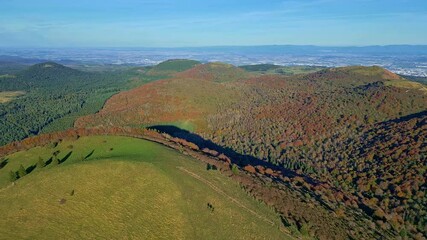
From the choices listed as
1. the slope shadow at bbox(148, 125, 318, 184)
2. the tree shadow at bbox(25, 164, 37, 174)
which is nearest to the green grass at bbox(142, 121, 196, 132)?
the slope shadow at bbox(148, 125, 318, 184)

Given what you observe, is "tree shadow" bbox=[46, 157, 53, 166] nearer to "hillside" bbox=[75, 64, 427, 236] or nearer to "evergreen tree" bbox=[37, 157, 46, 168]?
"evergreen tree" bbox=[37, 157, 46, 168]

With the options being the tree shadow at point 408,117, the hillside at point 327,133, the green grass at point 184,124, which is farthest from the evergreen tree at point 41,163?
the tree shadow at point 408,117

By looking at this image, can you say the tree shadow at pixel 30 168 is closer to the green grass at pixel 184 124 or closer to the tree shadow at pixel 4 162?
the tree shadow at pixel 4 162

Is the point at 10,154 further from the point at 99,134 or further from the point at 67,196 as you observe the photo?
the point at 67,196

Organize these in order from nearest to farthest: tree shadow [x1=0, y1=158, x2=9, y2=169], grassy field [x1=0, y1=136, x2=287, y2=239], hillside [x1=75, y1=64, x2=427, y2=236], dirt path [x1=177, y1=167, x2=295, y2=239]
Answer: grassy field [x1=0, y1=136, x2=287, y2=239] → dirt path [x1=177, y1=167, x2=295, y2=239] → tree shadow [x1=0, y1=158, x2=9, y2=169] → hillside [x1=75, y1=64, x2=427, y2=236]

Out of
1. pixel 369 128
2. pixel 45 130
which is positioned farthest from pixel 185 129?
pixel 369 128

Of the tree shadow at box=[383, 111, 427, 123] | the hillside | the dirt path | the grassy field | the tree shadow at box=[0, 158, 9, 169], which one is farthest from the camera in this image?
the tree shadow at box=[383, 111, 427, 123]

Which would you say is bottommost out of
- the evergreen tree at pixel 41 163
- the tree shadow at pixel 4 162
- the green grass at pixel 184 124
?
the green grass at pixel 184 124

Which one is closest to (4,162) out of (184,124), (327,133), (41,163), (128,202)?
(41,163)

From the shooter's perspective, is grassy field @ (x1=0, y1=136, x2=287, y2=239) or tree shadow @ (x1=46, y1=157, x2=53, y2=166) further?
tree shadow @ (x1=46, y1=157, x2=53, y2=166)
